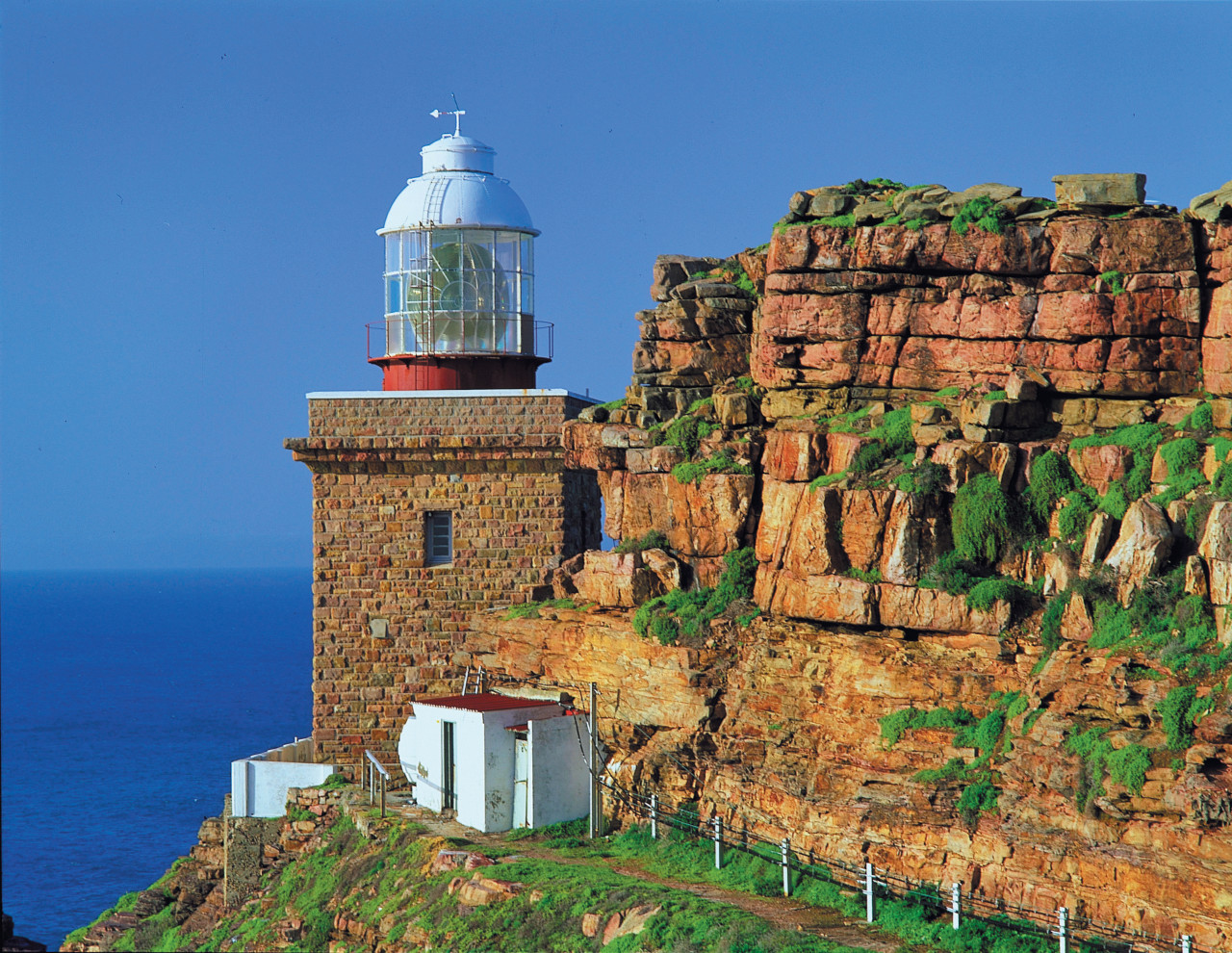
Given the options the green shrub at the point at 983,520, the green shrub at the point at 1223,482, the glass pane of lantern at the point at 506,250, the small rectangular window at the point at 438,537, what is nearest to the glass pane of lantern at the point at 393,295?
the glass pane of lantern at the point at 506,250

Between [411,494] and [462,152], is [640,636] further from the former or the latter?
[462,152]

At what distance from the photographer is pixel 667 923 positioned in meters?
18.2

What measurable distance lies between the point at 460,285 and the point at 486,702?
9.81 meters

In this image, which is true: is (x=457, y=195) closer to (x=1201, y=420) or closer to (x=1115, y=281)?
(x=1115, y=281)

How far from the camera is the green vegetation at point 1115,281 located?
19891 mm

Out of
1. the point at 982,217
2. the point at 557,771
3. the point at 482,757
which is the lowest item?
the point at 557,771

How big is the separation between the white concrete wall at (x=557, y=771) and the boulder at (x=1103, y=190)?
34.8ft

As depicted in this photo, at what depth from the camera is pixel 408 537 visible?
28.3m

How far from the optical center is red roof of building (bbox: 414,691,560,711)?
23.8 m

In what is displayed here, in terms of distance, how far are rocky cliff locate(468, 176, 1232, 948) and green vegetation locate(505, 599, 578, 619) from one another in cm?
51

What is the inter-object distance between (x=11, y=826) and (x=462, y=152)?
34.7 metres

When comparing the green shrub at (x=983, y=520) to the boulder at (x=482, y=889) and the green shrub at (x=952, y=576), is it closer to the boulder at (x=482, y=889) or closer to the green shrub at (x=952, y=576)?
the green shrub at (x=952, y=576)

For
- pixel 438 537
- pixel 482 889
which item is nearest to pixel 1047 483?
pixel 482 889

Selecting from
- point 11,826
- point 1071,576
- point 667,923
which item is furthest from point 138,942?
point 11,826
